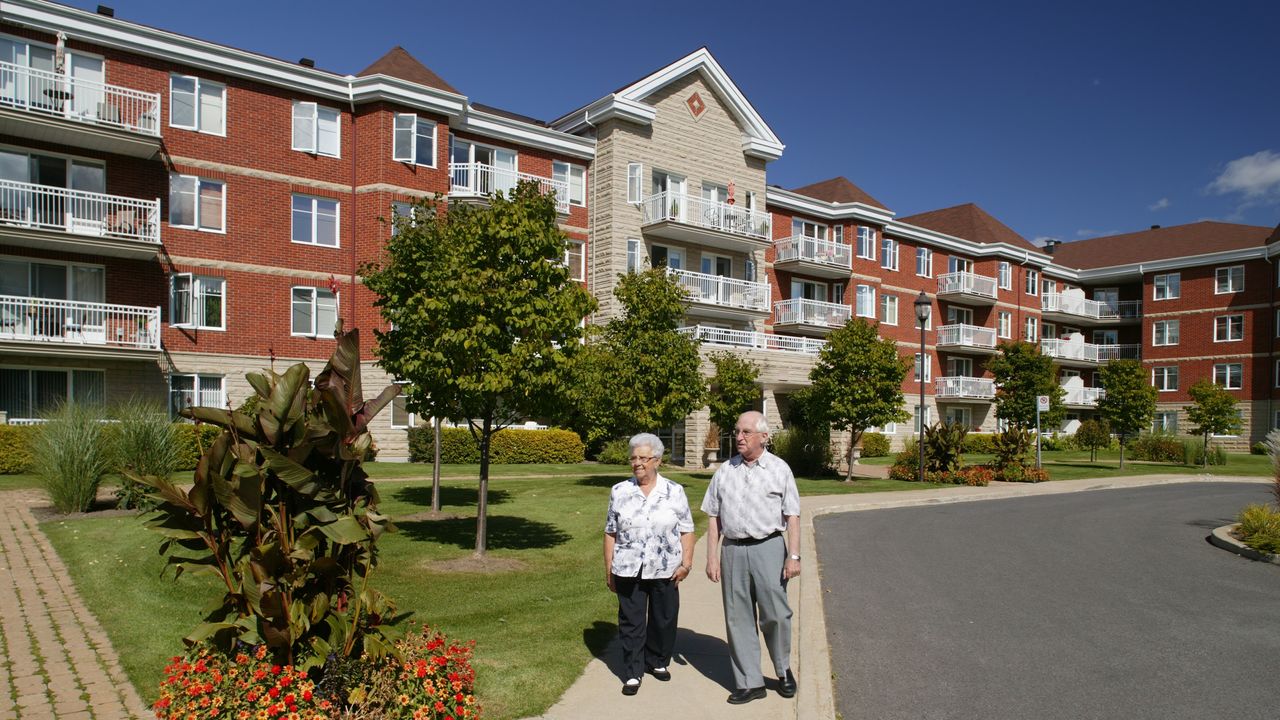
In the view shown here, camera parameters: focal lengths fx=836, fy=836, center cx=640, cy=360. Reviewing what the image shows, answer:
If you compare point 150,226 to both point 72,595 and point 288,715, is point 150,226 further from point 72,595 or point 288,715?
point 288,715

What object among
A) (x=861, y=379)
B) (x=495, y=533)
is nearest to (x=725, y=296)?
(x=861, y=379)

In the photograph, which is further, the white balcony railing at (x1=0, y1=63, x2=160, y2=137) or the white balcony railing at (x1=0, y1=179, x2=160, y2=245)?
the white balcony railing at (x1=0, y1=179, x2=160, y2=245)

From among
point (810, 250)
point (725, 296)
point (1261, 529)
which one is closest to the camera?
point (1261, 529)

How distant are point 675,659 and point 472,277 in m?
5.50

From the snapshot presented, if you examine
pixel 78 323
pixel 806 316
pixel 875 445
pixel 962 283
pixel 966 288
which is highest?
pixel 962 283

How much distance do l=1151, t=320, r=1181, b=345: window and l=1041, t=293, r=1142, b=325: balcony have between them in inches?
76.3

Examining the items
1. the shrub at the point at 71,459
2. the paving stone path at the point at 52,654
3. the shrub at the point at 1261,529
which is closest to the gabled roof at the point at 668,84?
the shrub at the point at 71,459

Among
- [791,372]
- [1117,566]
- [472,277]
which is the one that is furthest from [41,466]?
[791,372]

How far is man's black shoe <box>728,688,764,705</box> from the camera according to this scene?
561cm

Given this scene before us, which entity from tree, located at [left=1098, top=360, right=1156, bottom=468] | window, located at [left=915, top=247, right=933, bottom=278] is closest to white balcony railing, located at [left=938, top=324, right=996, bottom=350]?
window, located at [left=915, top=247, right=933, bottom=278]

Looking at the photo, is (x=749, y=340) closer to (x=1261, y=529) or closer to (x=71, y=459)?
(x=1261, y=529)

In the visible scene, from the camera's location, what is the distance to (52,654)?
6.39 m

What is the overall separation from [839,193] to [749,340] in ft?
44.5

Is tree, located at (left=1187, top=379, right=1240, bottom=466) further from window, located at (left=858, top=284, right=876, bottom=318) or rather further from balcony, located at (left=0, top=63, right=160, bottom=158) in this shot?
balcony, located at (left=0, top=63, right=160, bottom=158)
